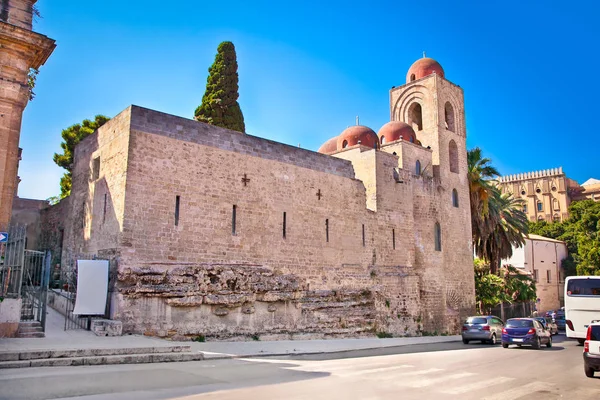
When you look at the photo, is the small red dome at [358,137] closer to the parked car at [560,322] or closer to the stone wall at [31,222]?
the parked car at [560,322]

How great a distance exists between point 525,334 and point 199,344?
34.7 feet

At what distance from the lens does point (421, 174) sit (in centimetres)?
2466

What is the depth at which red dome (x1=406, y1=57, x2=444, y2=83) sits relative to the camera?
94.5 feet

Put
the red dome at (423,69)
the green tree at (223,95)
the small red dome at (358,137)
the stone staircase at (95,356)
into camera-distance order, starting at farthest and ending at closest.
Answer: the red dome at (423,69), the green tree at (223,95), the small red dome at (358,137), the stone staircase at (95,356)

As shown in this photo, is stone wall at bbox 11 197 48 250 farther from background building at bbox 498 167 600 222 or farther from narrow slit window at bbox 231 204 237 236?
background building at bbox 498 167 600 222

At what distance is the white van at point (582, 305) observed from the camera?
16.3 meters

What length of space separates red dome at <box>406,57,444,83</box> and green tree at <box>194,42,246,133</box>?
35.3ft

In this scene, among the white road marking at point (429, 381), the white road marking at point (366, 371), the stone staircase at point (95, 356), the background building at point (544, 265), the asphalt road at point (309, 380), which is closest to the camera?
the asphalt road at point (309, 380)

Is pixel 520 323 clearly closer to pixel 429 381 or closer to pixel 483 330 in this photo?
pixel 483 330

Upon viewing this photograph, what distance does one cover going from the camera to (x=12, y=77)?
11789mm

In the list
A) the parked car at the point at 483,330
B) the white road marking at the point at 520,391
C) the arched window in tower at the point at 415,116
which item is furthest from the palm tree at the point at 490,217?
the white road marking at the point at 520,391

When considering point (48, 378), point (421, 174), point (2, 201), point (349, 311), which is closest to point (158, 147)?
point (2, 201)

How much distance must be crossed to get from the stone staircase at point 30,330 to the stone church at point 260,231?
1964 millimetres

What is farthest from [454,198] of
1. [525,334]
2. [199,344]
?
[199,344]
